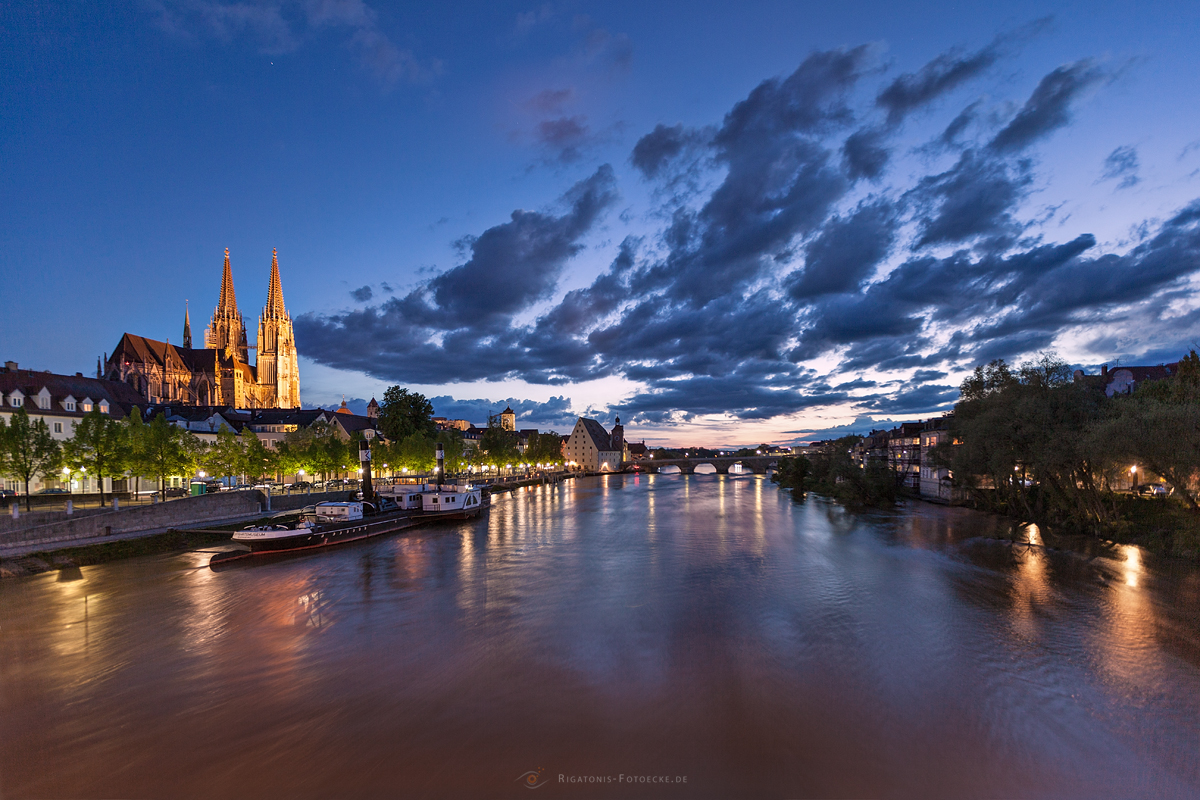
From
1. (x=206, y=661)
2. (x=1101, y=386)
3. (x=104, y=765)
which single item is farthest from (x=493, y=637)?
(x=1101, y=386)

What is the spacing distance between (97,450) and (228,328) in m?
127

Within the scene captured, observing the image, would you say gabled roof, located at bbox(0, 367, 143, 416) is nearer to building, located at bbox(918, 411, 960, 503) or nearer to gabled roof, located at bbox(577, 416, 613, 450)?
building, located at bbox(918, 411, 960, 503)

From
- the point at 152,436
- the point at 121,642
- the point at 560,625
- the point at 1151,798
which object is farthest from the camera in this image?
the point at 152,436

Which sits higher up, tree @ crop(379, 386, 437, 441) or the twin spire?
the twin spire

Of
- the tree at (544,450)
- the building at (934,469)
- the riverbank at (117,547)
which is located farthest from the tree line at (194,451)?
the building at (934,469)

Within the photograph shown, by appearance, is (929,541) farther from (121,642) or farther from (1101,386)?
(121,642)

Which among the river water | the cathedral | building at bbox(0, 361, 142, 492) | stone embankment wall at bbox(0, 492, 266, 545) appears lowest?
the river water

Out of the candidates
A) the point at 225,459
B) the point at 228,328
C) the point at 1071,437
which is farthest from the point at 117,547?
the point at 228,328

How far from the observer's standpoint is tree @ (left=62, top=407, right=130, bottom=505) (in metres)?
32.6

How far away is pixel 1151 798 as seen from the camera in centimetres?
912

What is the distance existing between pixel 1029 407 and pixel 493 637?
107 feet

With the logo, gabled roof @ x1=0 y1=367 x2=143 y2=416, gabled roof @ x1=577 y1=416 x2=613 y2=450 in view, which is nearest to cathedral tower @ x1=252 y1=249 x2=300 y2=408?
gabled roof @ x1=577 y1=416 x2=613 y2=450

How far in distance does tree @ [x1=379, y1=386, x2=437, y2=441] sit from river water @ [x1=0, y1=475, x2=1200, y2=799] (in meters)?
43.4

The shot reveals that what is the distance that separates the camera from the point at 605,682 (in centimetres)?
1351
